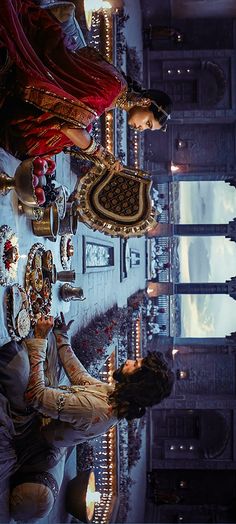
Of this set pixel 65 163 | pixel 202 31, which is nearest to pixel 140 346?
pixel 65 163

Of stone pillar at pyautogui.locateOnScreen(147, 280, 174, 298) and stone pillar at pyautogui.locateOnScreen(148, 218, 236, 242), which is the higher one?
stone pillar at pyautogui.locateOnScreen(148, 218, 236, 242)

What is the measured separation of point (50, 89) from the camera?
3828 millimetres

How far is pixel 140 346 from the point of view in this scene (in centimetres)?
1344

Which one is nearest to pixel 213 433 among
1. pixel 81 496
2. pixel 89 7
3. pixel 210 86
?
pixel 210 86

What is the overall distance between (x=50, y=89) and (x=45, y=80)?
0.41 ft

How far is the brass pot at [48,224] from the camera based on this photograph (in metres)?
5.13

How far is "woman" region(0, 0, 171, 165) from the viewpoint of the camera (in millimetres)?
3629

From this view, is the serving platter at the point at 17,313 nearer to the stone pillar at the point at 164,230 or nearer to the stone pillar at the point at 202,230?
the stone pillar at the point at 202,230

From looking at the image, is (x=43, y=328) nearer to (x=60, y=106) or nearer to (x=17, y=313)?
(x=17, y=313)

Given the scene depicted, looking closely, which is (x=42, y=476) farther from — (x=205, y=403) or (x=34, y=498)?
(x=205, y=403)

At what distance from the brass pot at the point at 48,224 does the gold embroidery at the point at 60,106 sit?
120cm

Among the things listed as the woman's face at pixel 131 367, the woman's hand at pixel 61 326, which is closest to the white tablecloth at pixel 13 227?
the woman's hand at pixel 61 326

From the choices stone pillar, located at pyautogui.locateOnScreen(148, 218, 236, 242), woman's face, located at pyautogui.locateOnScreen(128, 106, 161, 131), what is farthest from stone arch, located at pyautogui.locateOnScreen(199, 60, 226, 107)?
woman's face, located at pyautogui.locateOnScreen(128, 106, 161, 131)

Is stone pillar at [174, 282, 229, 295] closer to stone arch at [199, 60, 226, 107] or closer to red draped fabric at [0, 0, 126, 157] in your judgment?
stone arch at [199, 60, 226, 107]
